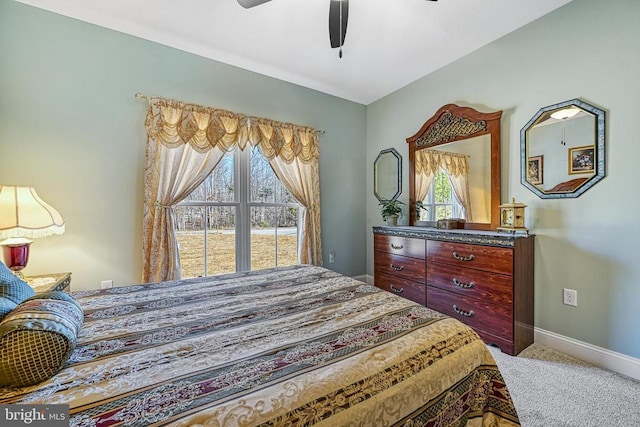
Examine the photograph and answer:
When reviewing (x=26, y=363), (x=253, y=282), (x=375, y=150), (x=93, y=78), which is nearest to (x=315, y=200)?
(x=375, y=150)

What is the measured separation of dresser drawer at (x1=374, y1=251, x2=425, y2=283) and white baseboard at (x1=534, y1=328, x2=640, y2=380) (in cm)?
104

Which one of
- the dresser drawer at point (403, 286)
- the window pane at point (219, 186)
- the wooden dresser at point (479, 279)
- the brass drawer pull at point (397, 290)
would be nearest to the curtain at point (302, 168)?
the window pane at point (219, 186)

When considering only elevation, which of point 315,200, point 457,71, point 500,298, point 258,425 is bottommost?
point 500,298

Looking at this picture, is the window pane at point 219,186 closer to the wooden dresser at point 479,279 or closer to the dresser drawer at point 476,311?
the wooden dresser at point 479,279

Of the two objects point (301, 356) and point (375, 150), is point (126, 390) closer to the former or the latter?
point (301, 356)

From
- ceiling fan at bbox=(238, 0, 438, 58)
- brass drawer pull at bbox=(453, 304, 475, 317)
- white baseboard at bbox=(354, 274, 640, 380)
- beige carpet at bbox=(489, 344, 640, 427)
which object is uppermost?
ceiling fan at bbox=(238, 0, 438, 58)

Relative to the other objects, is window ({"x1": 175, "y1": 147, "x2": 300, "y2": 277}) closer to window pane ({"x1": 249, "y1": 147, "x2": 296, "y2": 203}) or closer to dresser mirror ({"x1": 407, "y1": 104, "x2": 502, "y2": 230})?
window pane ({"x1": 249, "y1": 147, "x2": 296, "y2": 203})

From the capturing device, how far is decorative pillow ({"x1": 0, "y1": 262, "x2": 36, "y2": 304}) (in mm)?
1072

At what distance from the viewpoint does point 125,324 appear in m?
1.15

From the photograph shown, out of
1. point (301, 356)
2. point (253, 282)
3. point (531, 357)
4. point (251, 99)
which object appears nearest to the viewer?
point (301, 356)

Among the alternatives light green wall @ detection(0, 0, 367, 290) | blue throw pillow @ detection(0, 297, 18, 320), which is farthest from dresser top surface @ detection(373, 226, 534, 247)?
blue throw pillow @ detection(0, 297, 18, 320)

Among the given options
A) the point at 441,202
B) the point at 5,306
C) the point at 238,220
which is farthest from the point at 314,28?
the point at 5,306

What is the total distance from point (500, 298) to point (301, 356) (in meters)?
1.98

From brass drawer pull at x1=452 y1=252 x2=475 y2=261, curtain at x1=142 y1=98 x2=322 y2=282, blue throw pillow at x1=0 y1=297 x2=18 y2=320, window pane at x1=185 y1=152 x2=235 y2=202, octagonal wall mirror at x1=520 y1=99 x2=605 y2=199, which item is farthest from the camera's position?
window pane at x1=185 y1=152 x2=235 y2=202
